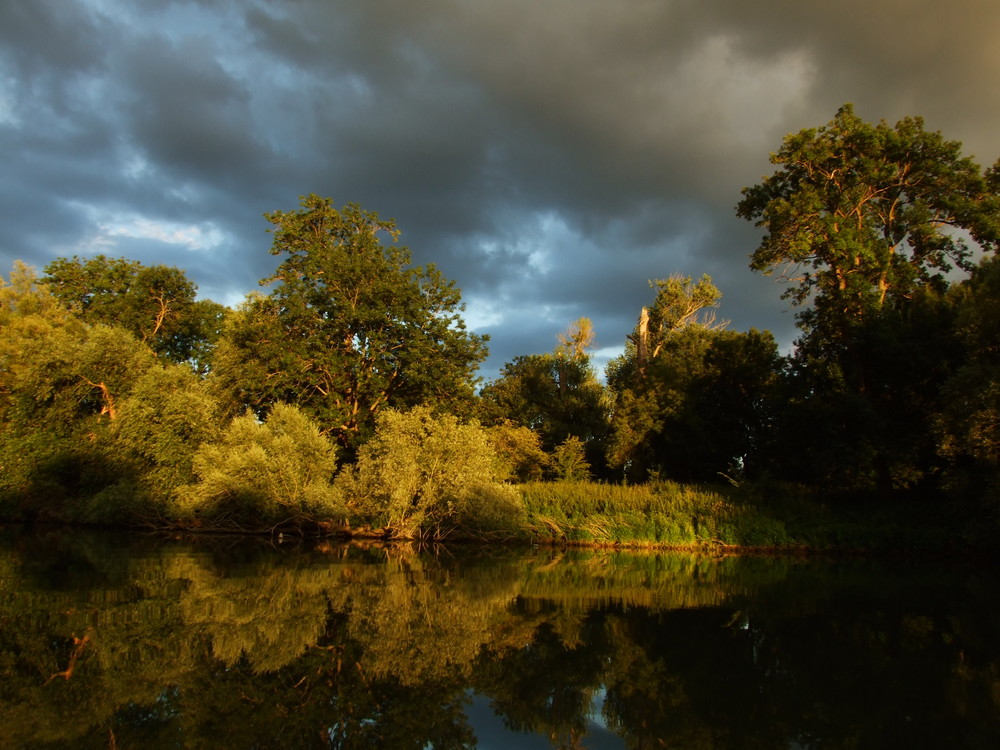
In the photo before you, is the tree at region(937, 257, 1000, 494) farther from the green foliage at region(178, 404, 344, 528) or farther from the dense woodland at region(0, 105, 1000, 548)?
the green foliage at region(178, 404, 344, 528)

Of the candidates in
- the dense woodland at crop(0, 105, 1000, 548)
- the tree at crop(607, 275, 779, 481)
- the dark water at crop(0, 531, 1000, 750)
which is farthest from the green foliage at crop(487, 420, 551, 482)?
the dark water at crop(0, 531, 1000, 750)

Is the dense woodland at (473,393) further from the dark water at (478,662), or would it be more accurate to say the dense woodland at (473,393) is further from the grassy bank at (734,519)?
the dark water at (478,662)

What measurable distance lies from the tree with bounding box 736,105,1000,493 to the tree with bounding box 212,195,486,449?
14.7 meters

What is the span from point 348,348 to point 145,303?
22528mm

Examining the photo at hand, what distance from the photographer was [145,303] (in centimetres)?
4434

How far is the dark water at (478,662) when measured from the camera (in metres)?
5.72

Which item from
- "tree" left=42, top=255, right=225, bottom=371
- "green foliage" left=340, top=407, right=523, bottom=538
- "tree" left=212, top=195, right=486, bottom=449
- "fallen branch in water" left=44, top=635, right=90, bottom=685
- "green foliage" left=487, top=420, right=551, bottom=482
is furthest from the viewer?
"tree" left=42, top=255, right=225, bottom=371

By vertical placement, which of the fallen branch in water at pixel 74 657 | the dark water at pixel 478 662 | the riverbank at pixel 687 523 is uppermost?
the riverbank at pixel 687 523

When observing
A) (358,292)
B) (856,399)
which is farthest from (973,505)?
(358,292)

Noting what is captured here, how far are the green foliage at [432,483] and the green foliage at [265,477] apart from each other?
4.39 ft

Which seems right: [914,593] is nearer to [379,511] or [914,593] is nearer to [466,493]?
[466,493]

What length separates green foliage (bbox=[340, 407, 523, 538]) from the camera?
72.9ft

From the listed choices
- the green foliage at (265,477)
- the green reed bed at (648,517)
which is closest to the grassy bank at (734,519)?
the green reed bed at (648,517)

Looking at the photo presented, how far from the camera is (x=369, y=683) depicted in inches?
267
